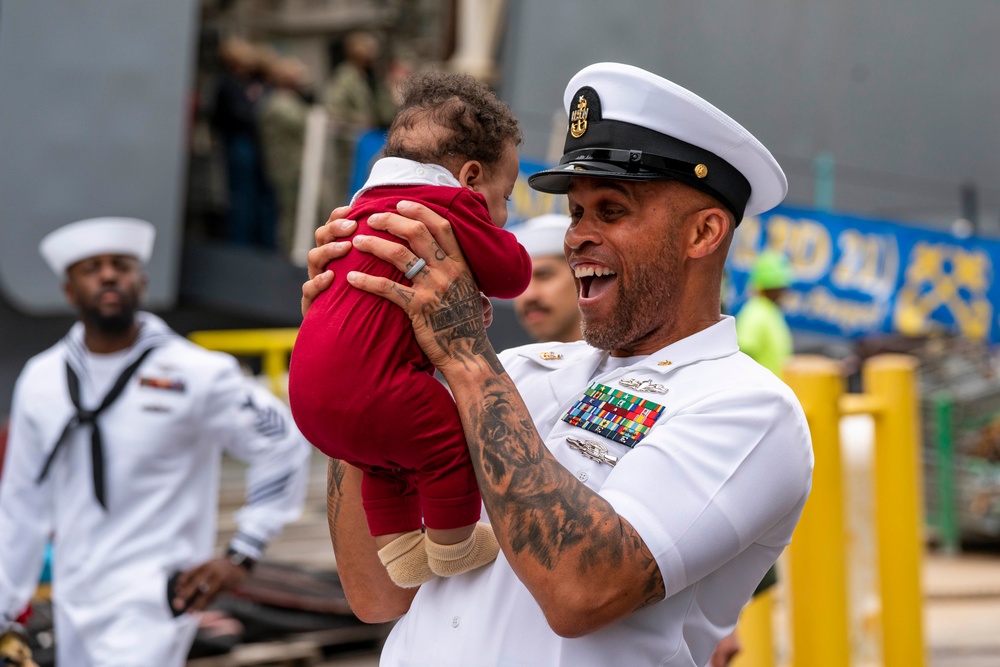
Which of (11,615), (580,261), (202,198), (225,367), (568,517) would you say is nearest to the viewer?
(568,517)

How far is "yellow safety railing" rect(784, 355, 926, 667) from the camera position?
5137mm

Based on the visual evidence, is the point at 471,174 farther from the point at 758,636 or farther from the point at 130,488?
the point at 758,636

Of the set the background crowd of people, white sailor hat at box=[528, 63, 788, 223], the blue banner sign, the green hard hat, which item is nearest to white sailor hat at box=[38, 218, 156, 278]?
white sailor hat at box=[528, 63, 788, 223]

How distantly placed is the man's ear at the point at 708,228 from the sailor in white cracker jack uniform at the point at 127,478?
2.91m

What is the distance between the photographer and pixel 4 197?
1042cm

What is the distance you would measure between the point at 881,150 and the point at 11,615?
1351cm

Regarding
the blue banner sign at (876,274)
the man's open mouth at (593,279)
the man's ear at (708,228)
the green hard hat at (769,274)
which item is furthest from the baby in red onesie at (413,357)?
the blue banner sign at (876,274)

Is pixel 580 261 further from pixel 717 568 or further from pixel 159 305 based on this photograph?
pixel 159 305

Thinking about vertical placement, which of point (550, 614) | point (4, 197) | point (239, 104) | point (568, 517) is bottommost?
point (550, 614)

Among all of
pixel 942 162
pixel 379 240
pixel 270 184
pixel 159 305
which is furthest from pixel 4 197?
pixel 942 162

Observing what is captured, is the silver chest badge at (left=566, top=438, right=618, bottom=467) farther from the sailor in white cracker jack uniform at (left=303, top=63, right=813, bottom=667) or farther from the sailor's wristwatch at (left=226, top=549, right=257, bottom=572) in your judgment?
the sailor's wristwatch at (left=226, top=549, right=257, bottom=572)

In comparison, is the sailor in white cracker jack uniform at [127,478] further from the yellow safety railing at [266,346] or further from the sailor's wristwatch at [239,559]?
the yellow safety railing at [266,346]

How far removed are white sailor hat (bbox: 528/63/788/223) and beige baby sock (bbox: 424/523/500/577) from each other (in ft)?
2.30

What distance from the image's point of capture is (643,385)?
2375mm
